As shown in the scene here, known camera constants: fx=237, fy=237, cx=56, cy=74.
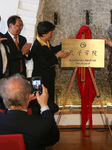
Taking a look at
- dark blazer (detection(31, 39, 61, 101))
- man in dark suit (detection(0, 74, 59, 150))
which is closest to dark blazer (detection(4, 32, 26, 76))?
dark blazer (detection(31, 39, 61, 101))

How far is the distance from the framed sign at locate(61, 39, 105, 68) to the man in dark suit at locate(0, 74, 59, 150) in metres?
2.19

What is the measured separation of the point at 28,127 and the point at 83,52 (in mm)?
2464

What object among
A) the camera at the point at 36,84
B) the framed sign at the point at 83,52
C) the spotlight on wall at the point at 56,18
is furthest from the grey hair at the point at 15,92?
the spotlight on wall at the point at 56,18

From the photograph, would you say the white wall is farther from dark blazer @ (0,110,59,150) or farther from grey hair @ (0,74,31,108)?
dark blazer @ (0,110,59,150)

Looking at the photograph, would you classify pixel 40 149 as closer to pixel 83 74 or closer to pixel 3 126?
pixel 3 126

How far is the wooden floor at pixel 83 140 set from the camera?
310 cm

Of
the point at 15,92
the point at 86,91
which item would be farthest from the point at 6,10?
the point at 15,92

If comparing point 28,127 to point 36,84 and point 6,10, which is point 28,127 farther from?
point 6,10

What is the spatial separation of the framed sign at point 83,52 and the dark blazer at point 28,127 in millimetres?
2281

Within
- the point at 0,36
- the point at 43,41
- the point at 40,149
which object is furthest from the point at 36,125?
the point at 43,41

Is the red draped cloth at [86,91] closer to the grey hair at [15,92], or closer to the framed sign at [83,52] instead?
the framed sign at [83,52]

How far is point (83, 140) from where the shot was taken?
11.2 ft

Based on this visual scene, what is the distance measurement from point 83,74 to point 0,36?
1424mm

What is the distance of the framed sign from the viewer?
144 inches
